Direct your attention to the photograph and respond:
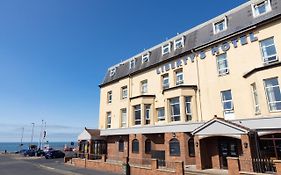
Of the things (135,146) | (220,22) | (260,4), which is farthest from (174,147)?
(260,4)

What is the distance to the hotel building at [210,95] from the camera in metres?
15.1

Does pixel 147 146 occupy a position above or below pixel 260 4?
below

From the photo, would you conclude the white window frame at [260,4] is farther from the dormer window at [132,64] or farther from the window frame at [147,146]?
the window frame at [147,146]

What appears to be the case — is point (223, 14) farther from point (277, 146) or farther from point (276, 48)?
point (277, 146)

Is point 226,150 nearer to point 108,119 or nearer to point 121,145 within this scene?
point 121,145

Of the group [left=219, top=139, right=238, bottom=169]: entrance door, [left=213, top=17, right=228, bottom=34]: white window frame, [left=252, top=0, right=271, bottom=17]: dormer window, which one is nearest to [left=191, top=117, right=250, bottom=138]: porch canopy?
[left=219, top=139, right=238, bottom=169]: entrance door

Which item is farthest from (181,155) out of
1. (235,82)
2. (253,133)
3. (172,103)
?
(235,82)

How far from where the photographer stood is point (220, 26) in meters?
20.5

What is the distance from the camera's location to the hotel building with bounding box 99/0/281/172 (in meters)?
15.1

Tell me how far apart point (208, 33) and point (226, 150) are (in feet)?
A: 37.1

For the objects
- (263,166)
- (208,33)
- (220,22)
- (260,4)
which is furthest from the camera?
(208,33)

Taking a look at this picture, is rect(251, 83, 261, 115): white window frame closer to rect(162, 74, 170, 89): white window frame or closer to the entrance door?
the entrance door

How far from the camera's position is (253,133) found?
1498 cm

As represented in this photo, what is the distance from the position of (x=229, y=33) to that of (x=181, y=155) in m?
11.7
